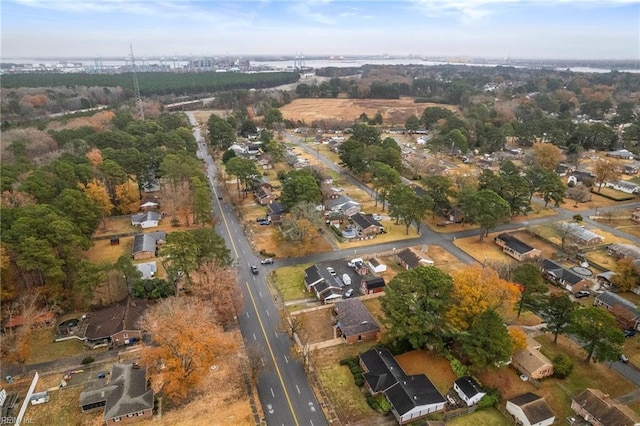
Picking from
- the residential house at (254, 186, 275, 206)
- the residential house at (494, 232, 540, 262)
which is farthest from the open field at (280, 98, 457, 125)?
the residential house at (494, 232, 540, 262)

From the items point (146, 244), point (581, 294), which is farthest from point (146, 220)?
point (581, 294)

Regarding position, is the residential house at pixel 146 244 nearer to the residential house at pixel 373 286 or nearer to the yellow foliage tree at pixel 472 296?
the residential house at pixel 373 286

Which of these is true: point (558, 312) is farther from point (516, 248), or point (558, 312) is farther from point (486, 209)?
point (486, 209)

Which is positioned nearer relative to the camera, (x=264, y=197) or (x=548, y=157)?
(x=264, y=197)

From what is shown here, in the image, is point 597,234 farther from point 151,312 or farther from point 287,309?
point 151,312

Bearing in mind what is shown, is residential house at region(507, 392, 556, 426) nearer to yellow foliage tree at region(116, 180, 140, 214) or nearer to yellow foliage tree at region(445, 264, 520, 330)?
yellow foliage tree at region(445, 264, 520, 330)
